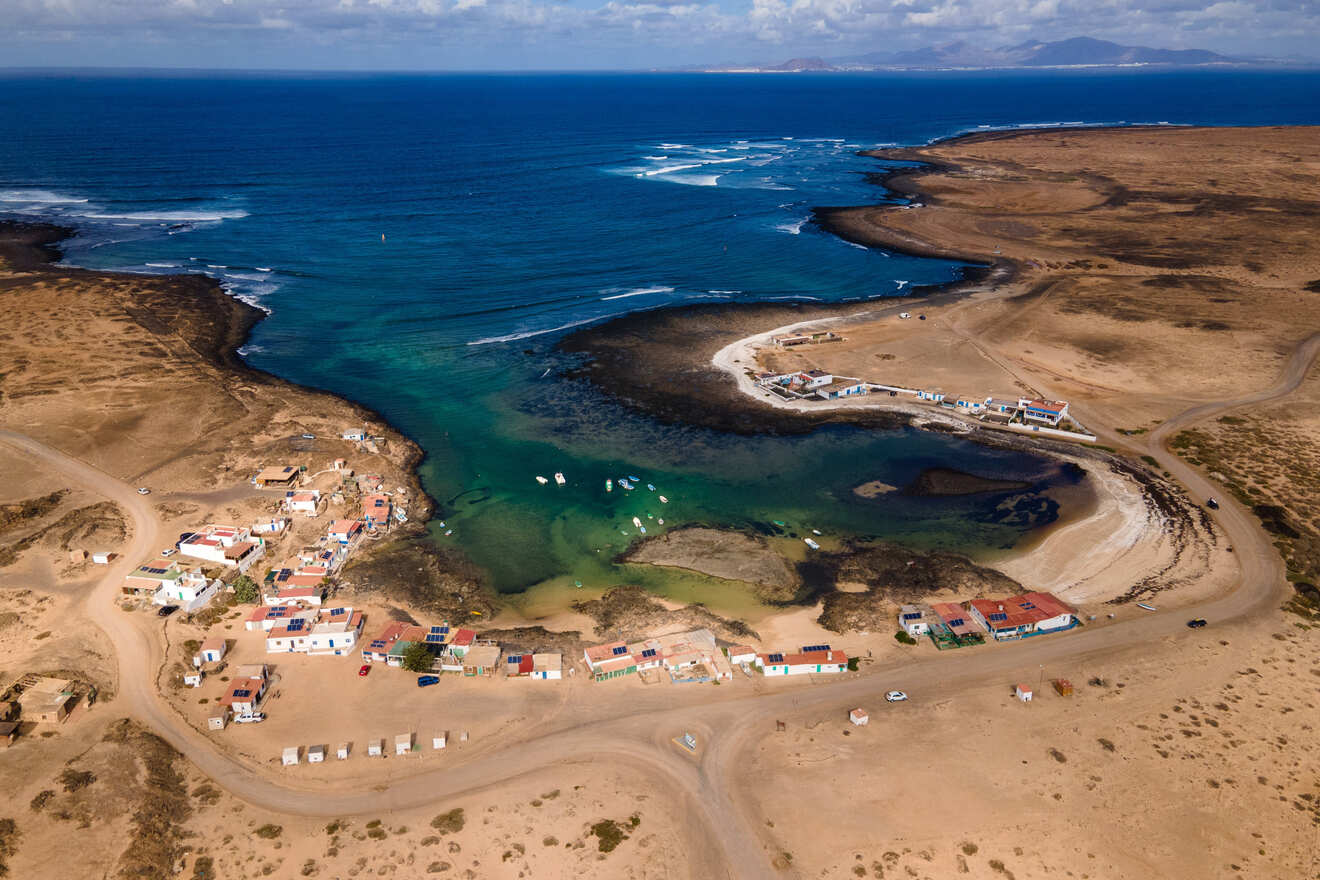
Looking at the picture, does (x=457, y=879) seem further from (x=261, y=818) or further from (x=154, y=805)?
(x=154, y=805)

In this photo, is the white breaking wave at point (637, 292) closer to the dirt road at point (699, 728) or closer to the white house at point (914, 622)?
the dirt road at point (699, 728)

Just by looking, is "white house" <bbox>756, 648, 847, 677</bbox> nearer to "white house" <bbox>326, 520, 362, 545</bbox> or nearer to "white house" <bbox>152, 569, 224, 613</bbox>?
"white house" <bbox>326, 520, 362, 545</bbox>

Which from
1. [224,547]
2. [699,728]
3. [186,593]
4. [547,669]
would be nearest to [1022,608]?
[699,728]

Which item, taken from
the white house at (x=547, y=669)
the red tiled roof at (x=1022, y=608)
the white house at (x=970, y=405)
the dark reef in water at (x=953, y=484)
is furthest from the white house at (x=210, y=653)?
the white house at (x=970, y=405)

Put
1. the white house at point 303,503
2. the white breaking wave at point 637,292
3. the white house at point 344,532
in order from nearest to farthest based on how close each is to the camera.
A: 1. the white house at point 344,532
2. the white house at point 303,503
3. the white breaking wave at point 637,292

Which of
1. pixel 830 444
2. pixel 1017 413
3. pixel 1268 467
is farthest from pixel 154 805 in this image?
pixel 1268 467

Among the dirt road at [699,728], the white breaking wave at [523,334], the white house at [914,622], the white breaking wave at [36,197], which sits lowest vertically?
the dirt road at [699,728]
